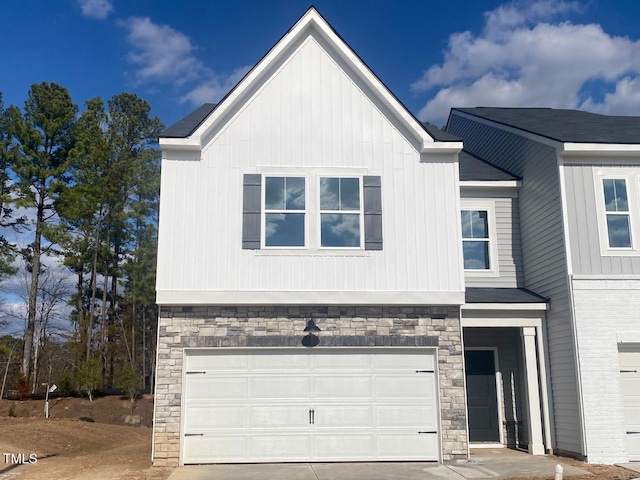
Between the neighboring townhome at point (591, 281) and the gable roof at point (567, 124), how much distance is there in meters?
0.07

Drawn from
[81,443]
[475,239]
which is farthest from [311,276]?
[81,443]

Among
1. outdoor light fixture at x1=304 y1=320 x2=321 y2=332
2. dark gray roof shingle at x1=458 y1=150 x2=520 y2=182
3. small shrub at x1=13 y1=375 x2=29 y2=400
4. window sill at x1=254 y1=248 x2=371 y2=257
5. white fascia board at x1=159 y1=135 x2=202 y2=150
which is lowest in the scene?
small shrub at x1=13 y1=375 x2=29 y2=400

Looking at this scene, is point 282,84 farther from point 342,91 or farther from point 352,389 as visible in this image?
point 352,389

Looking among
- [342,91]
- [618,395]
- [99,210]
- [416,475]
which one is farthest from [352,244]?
[99,210]

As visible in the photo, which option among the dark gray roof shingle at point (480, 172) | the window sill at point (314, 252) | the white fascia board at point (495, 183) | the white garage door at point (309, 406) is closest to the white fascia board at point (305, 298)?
the window sill at point (314, 252)

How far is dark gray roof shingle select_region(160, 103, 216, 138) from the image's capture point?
12205mm

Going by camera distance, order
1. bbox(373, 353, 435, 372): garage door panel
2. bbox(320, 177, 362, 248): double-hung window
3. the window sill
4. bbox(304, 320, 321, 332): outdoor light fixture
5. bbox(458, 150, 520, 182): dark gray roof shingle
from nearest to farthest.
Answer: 1. bbox(304, 320, 321, 332): outdoor light fixture
2. the window sill
3. bbox(373, 353, 435, 372): garage door panel
4. bbox(320, 177, 362, 248): double-hung window
5. bbox(458, 150, 520, 182): dark gray roof shingle

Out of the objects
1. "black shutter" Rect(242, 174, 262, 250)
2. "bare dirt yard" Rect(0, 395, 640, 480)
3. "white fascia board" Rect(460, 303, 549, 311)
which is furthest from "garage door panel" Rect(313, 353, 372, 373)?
"bare dirt yard" Rect(0, 395, 640, 480)

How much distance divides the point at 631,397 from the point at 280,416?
7.18m

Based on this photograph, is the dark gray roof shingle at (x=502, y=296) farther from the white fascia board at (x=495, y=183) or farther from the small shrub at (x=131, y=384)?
the small shrub at (x=131, y=384)

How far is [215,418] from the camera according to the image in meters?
11.5

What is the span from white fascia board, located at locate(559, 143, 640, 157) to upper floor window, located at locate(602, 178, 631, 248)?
594mm

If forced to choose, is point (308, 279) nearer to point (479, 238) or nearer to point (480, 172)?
point (479, 238)

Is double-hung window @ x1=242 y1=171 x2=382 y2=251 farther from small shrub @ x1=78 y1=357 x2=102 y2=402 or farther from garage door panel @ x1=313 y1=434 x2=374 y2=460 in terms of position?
small shrub @ x1=78 y1=357 x2=102 y2=402
